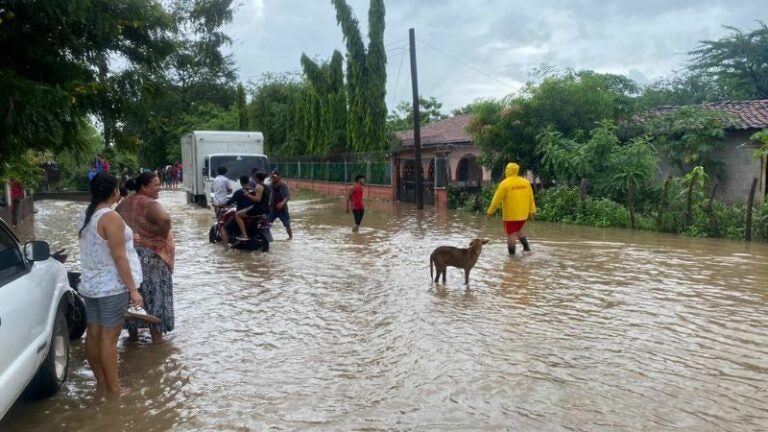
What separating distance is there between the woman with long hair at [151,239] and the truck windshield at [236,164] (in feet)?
56.7

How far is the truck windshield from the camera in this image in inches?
934

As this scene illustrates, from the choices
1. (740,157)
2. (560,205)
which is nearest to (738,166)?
(740,157)

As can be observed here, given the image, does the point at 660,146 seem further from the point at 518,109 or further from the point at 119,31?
the point at 119,31

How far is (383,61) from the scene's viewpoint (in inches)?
1310

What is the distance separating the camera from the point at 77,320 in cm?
676

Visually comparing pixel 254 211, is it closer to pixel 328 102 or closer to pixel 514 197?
pixel 514 197

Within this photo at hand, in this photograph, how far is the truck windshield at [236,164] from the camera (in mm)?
23719

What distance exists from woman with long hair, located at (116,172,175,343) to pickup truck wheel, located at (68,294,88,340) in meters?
0.65

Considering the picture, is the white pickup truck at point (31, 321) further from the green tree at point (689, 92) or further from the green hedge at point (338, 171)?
the green tree at point (689, 92)

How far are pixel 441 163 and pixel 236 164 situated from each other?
749 cm

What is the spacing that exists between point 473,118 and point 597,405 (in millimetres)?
19658

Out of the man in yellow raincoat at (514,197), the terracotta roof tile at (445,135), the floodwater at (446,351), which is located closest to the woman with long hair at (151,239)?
the floodwater at (446,351)

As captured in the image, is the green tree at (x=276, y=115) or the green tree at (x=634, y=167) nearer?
the green tree at (x=634, y=167)

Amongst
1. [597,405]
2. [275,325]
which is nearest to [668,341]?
[597,405]
